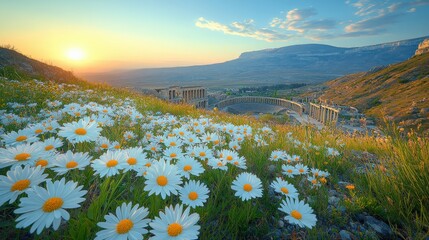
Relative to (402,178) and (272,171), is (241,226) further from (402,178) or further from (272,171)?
(402,178)

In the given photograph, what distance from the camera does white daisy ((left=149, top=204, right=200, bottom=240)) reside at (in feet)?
3.90

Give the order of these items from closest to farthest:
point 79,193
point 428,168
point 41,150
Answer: point 79,193 → point 41,150 → point 428,168

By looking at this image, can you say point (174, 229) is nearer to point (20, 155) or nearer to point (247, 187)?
point (247, 187)

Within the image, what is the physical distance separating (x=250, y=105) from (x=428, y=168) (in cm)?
12738

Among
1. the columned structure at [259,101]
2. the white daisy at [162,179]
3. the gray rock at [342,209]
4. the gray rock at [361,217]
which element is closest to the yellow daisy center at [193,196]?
the white daisy at [162,179]

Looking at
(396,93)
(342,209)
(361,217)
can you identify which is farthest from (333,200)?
(396,93)

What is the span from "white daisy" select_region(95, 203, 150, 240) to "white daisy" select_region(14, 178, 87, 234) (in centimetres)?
20

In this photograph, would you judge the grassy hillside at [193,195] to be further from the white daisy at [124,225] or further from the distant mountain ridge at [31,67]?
the distant mountain ridge at [31,67]

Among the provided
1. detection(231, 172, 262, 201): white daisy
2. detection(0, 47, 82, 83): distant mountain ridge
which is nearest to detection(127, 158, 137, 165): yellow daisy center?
detection(231, 172, 262, 201): white daisy

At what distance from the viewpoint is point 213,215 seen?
1953 mm

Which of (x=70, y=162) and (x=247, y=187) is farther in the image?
(x=247, y=187)

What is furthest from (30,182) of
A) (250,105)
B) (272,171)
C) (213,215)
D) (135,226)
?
(250,105)

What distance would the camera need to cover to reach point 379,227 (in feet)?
6.97

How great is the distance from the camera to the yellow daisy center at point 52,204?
1138 millimetres
